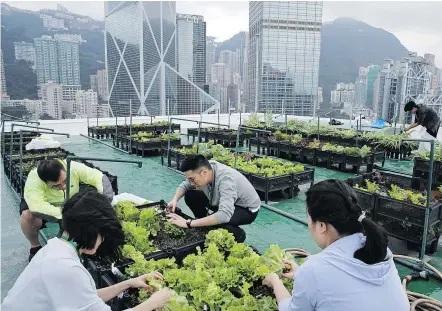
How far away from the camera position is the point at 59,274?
136cm

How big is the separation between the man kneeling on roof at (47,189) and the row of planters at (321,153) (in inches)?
191

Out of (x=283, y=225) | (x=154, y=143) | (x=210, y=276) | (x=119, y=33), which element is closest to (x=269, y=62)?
(x=154, y=143)

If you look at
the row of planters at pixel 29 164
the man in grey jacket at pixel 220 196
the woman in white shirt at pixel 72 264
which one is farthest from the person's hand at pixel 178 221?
the row of planters at pixel 29 164

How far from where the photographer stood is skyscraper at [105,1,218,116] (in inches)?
2110

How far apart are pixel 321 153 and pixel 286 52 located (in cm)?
1842

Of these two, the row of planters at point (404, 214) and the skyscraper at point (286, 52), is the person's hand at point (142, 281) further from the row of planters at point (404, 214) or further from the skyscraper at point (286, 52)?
the skyscraper at point (286, 52)

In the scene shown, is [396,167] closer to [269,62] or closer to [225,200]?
[225,200]

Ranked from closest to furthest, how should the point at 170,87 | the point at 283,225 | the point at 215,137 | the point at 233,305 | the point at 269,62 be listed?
the point at 233,305
the point at 283,225
the point at 215,137
the point at 269,62
the point at 170,87

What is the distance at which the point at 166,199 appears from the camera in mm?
5102

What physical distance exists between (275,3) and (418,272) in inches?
1051

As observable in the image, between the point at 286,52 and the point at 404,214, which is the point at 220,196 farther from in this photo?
the point at 286,52

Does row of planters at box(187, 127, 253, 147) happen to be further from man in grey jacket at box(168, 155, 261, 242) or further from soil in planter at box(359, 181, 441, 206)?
man in grey jacket at box(168, 155, 261, 242)

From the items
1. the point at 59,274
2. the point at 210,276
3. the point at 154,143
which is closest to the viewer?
the point at 59,274

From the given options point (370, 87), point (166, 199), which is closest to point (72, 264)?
point (166, 199)
